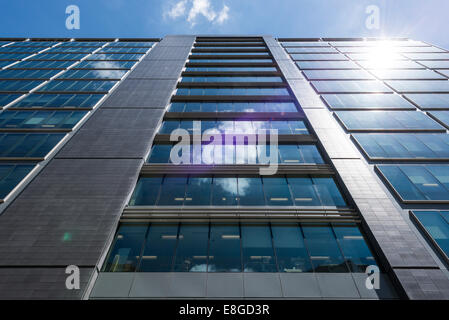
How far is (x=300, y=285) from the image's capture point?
870 cm

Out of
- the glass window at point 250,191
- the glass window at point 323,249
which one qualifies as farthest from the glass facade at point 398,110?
the glass window at point 250,191

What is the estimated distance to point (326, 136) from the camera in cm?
1620

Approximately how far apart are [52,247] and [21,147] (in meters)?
9.33

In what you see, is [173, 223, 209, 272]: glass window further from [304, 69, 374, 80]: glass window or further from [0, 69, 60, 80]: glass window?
[0, 69, 60, 80]: glass window

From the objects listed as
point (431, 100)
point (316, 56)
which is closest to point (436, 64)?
point (431, 100)

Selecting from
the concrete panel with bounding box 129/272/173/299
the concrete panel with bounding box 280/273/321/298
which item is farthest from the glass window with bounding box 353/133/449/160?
the concrete panel with bounding box 129/272/173/299

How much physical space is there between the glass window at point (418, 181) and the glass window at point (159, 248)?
1147 cm

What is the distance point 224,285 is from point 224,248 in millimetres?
1644

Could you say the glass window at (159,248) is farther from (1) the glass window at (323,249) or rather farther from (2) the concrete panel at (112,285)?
(1) the glass window at (323,249)

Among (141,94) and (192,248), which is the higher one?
(141,94)

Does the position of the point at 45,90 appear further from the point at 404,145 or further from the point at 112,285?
→ the point at 404,145

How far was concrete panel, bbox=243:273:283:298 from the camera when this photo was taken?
27.7 ft

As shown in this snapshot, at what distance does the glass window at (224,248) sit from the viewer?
9.41 meters
